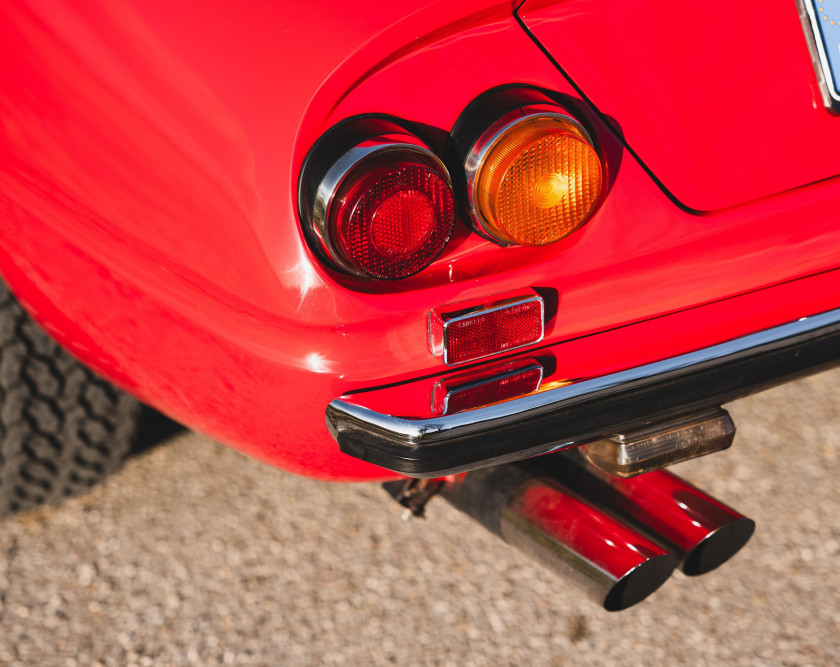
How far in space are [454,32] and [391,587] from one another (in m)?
1.46

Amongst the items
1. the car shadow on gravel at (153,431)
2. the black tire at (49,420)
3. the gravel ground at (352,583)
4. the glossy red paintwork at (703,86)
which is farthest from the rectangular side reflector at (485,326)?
the car shadow on gravel at (153,431)

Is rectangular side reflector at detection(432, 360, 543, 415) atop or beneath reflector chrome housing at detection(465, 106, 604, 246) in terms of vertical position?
beneath

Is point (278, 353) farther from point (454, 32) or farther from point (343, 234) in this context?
point (454, 32)

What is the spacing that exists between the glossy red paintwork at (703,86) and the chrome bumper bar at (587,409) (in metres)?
0.28

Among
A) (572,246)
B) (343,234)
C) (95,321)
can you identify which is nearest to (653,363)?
(572,246)

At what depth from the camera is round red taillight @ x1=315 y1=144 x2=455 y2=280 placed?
1.16 metres

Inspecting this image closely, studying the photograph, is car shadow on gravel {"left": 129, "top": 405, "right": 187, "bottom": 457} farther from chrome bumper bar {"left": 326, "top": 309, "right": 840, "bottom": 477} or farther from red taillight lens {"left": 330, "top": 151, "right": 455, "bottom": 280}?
red taillight lens {"left": 330, "top": 151, "right": 455, "bottom": 280}

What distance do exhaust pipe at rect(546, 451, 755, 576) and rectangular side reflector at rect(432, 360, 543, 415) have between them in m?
0.37

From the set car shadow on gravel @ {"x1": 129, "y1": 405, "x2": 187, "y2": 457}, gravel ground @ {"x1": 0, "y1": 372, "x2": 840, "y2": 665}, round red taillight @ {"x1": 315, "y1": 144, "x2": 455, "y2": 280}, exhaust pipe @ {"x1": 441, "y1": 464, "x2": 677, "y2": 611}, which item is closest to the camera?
round red taillight @ {"x1": 315, "y1": 144, "x2": 455, "y2": 280}

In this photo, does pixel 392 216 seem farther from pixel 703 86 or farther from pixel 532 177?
pixel 703 86

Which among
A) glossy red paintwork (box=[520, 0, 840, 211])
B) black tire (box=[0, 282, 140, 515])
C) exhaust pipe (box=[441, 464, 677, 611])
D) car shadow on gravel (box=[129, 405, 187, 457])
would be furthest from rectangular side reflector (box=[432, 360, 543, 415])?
car shadow on gravel (box=[129, 405, 187, 457])

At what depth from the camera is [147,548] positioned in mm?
2275

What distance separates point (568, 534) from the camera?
4.89ft

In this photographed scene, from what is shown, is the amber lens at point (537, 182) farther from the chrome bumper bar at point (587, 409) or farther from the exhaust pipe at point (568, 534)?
the exhaust pipe at point (568, 534)
